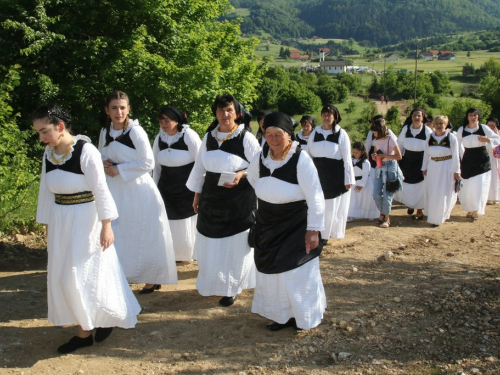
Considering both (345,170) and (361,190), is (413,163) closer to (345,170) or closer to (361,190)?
(361,190)

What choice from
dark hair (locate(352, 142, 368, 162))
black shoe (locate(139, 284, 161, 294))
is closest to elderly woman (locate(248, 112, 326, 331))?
black shoe (locate(139, 284, 161, 294))

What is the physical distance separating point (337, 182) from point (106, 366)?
15.0 ft

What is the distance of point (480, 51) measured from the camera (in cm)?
17675

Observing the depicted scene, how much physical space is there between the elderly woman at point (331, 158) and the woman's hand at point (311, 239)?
335 cm

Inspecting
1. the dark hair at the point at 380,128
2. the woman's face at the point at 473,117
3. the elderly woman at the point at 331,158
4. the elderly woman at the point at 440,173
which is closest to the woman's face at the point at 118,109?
the elderly woman at the point at 331,158

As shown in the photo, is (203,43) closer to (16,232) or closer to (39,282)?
(16,232)

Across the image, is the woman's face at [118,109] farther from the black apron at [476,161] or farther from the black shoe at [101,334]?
the black apron at [476,161]

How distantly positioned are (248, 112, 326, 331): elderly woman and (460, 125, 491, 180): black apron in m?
6.42

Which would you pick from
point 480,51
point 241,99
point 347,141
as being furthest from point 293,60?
point 347,141

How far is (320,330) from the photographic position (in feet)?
16.3

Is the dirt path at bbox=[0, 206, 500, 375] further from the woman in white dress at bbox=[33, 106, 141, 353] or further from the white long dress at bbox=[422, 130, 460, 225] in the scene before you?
the white long dress at bbox=[422, 130, 460, 225]

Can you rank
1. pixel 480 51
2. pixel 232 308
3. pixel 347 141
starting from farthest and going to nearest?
pixel 480 51
pixel 347 141
pixel 232 308

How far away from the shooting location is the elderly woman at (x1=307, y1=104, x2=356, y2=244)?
25.6ft

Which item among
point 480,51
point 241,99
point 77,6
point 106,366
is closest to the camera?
point 106,366
